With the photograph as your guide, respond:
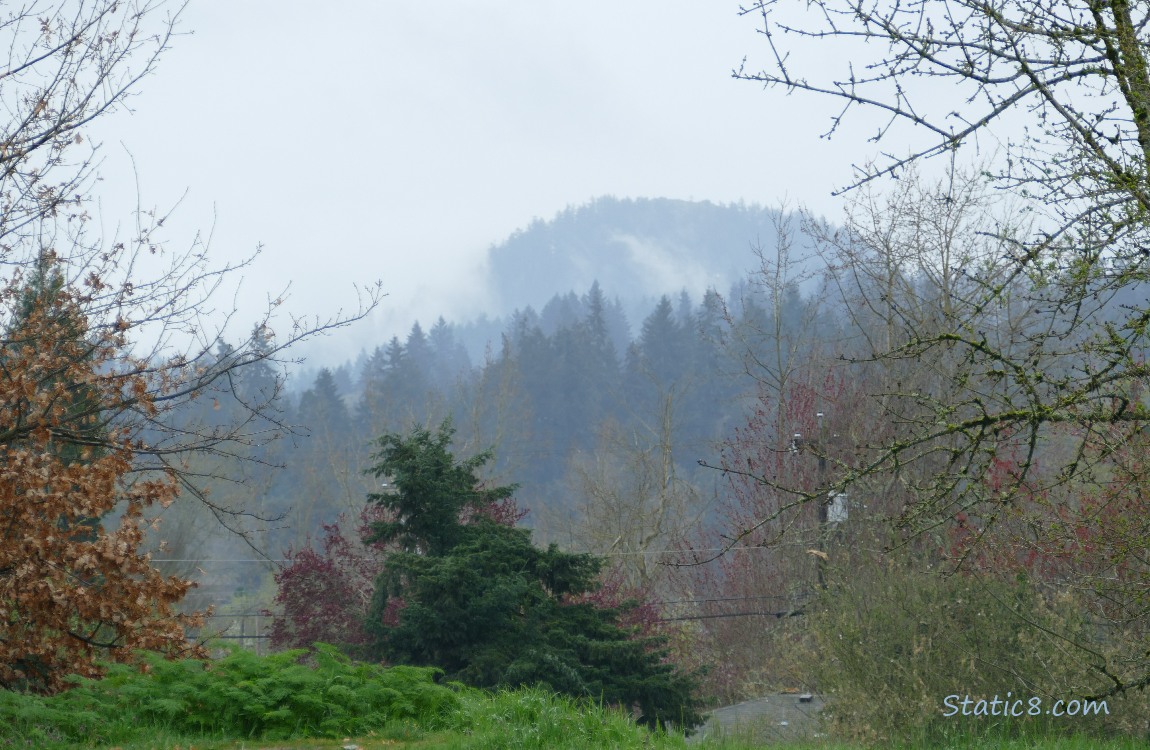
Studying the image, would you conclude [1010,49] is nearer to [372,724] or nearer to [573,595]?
[372,724]

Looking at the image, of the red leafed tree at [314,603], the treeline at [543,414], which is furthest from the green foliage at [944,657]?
the treeline at [543,414]

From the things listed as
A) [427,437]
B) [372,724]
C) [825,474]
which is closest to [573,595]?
[427,437]

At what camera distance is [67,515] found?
8203mm

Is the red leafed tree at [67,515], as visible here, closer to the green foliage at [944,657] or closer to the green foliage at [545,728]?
the green foliage at [545,728]

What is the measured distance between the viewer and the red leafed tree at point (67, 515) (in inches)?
301

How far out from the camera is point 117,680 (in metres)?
7.59

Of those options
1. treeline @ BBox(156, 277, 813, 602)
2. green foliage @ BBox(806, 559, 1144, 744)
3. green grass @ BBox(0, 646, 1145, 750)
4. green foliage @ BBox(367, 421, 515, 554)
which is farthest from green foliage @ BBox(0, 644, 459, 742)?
treeline @ BBox(156, 277, 813, 602)

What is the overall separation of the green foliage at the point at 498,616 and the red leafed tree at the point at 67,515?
9.09ft

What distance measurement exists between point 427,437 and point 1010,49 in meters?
8.39

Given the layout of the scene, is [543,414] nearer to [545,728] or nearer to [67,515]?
[67,515]

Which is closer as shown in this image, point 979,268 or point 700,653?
point 979,268

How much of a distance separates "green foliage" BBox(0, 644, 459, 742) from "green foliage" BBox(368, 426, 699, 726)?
7.49ft

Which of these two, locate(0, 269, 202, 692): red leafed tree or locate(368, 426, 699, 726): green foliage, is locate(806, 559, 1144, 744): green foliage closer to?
locate(368, 426, 699, 726): green foliage

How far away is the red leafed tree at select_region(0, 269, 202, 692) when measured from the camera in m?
7.64
